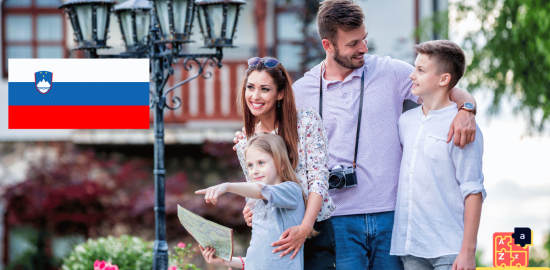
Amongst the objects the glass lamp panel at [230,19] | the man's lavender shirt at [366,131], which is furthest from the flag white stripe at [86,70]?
the man's lavender shirt at [366,131]

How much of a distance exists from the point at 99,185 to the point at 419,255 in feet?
20.2

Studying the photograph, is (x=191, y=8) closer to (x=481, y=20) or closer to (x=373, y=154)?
(x=373, y=154)

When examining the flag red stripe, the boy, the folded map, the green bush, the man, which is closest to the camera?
the folded map

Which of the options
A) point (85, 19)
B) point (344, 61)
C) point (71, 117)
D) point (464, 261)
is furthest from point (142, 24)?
point (464, 261)

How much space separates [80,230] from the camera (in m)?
8.09

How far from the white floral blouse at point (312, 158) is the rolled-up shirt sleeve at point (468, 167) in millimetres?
533

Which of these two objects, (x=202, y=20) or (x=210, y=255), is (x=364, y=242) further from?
(x=202, y=20)

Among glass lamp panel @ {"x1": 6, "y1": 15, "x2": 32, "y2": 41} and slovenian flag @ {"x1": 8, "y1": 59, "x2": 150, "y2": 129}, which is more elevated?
glass lamp panel @ {"x1": 6, "y1": 15, "x2": 32, "y2": 41}

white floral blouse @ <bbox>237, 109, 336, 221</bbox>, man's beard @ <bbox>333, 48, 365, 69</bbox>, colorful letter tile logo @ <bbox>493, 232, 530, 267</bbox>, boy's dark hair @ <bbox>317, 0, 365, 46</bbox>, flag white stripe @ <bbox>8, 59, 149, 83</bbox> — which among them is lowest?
colorful letter tile logo @ <bbox>493, 232, 530, 267</bbox>

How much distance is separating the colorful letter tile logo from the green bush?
10.4 ft

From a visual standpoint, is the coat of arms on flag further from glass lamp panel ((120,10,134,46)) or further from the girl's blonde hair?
the girl's blonde hair

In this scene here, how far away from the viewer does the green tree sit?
6891 mm

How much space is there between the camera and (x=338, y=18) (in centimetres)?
266

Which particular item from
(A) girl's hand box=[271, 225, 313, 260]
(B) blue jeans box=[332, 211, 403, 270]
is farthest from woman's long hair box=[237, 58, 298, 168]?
(B) blue jeans box=[332, 211, 403, 270]
